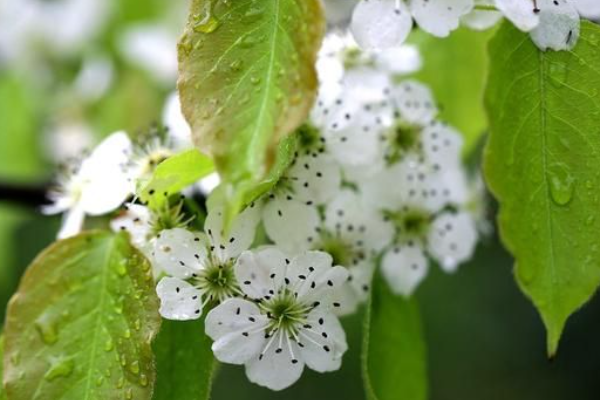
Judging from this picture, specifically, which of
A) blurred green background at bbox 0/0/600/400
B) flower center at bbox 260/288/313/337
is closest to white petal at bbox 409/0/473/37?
flower center at bbox 260/288/313/337

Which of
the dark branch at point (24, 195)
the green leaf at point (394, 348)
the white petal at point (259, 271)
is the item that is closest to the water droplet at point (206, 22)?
the white petal at point (259, 271)

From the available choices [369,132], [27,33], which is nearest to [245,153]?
[369,132]

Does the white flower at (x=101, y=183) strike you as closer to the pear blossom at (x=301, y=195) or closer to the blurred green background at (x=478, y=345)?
the pear blossom at (x=301, y=195)

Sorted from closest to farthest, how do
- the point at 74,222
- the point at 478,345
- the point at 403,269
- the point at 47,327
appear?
1. the point at 47,327
2. the point at 74,222
3. the point at 403,269
4. the point at 478,345

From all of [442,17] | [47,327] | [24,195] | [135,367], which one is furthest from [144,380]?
[24,195]

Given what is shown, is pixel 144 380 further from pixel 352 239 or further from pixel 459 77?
pixel 459 77

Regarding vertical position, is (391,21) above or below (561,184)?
above

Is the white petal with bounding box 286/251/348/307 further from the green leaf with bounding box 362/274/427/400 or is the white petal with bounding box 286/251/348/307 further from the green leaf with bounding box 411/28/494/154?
the green leaf with bounding box 411/28/494/154
